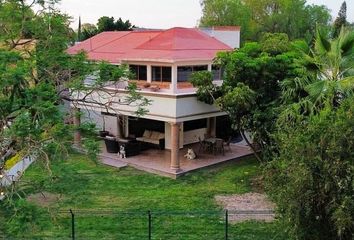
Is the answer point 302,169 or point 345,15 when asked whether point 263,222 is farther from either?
point 345,15

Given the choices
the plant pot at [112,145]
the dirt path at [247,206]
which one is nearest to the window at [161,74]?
the plant pot at [112,145]

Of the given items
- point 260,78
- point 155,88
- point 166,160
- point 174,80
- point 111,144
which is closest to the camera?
point 260,78

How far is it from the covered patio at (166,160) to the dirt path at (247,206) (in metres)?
3.44

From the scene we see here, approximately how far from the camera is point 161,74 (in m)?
22.0

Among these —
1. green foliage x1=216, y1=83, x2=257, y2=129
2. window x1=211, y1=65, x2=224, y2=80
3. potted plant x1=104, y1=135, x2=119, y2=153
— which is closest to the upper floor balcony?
window x1=211, y1=65, x2=224, y2=80

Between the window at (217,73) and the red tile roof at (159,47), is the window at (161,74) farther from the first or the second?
the window at (217,73)

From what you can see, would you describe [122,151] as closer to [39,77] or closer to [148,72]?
[148,72]

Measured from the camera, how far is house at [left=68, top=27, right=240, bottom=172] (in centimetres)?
2033

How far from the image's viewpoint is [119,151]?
2298cm

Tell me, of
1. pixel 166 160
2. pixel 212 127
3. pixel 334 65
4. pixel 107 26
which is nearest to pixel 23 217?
pixel 334 65

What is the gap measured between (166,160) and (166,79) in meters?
3.73

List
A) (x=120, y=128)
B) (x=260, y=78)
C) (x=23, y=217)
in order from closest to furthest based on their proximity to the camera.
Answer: (x=23, y=217), (x=260, y=78), (x=120, y=128)

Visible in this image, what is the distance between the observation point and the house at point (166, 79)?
20.3m

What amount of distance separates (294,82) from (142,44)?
374 inches
